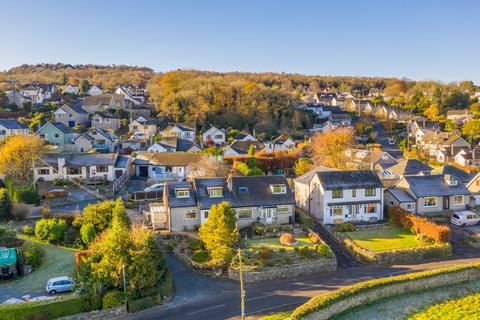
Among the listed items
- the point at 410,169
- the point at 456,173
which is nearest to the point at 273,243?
the point at 410,169

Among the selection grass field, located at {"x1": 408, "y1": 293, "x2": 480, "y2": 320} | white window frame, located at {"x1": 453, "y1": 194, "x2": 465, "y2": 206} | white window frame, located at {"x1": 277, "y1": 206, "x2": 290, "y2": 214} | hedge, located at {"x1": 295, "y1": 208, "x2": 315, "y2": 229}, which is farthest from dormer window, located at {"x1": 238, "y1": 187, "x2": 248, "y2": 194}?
white window frame, located at {"x1": 453, "y1": 194, "x2": 465, "y2": 206}

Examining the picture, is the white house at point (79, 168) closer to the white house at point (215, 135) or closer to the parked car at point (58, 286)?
the parked car at point (58, 286)

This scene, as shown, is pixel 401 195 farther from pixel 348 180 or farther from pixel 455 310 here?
pixel 455 310

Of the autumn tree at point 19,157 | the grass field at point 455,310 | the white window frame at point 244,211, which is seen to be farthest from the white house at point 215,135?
the grass field at point 455,310

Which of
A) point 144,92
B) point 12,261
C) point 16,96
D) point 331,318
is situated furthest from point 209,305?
point 144,92

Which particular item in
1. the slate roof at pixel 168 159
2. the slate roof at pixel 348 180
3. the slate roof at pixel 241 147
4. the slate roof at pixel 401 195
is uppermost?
the slate roof at pixel 241 147

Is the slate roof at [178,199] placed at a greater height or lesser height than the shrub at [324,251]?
greater
